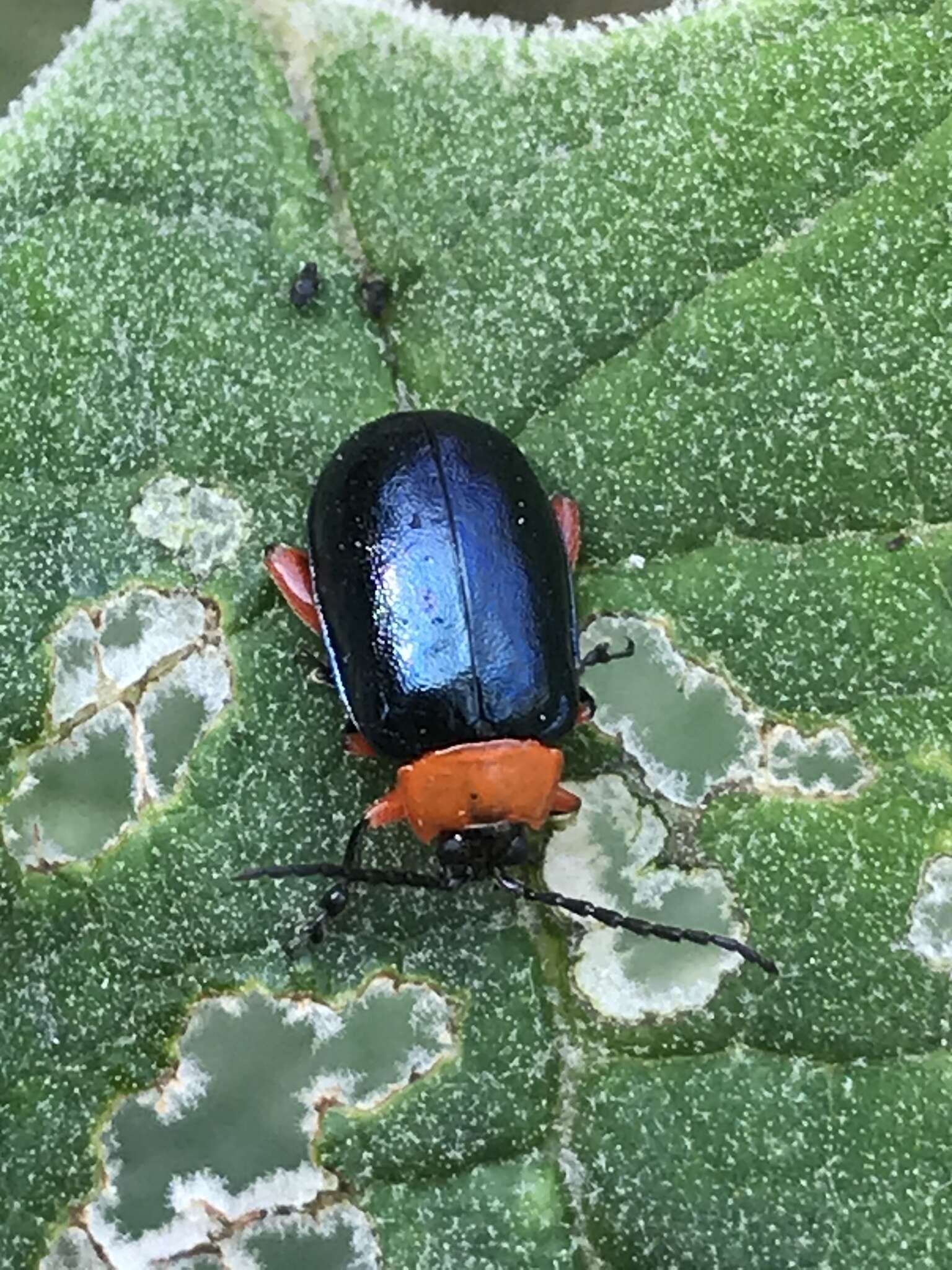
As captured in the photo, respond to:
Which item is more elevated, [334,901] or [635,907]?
[334,901]

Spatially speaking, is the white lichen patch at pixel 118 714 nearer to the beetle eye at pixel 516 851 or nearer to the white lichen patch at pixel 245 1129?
the white lichen patch at pixel 245 1129

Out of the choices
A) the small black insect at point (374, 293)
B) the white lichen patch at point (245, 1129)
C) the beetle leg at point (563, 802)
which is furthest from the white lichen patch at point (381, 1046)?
the small black insect at point (374, 293)

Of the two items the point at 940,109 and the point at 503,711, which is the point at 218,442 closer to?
the point at 503,711

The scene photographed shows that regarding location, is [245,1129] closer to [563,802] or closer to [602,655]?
[563,802]

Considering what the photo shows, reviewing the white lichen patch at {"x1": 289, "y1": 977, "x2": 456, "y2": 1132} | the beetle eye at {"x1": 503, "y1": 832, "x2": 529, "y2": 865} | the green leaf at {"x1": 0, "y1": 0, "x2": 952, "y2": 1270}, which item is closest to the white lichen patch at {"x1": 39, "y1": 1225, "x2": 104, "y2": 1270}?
the green leaf at {"x1": 0, "y1": 0, "x2": 952, "y2": 1270}

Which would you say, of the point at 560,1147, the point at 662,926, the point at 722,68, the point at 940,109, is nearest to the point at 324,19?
the point at 722,68

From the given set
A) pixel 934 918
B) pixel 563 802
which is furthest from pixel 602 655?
pixel 934 918
